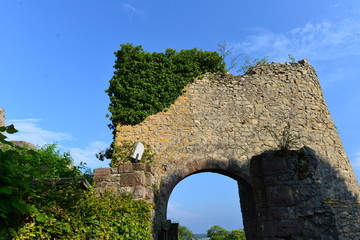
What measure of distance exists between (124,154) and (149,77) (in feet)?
7.94

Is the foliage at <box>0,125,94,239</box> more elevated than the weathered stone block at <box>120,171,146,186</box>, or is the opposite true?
the weathered stone block at <box>120,171,146,186</box>

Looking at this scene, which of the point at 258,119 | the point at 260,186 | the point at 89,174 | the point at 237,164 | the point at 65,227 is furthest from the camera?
the point at 89,174

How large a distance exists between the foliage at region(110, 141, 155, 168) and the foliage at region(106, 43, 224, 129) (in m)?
0.69

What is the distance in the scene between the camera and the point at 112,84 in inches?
299

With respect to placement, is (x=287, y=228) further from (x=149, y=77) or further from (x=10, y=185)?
(x=149, y=77)

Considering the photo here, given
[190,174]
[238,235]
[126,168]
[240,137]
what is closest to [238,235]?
[238,235]

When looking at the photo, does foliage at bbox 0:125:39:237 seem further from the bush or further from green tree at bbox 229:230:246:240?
green tree at bbox 229:230:246:240

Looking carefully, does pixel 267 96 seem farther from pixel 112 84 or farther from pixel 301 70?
pixel 112 84

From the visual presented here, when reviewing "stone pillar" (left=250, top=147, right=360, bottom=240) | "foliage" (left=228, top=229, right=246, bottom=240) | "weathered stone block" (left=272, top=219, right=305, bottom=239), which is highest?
"foliage" (left=228, top=229, right=246, bottom=240)

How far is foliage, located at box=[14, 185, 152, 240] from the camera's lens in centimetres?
288

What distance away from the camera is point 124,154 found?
678cm

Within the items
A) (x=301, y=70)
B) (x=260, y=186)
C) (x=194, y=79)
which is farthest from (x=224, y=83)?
(x=260, y=186)

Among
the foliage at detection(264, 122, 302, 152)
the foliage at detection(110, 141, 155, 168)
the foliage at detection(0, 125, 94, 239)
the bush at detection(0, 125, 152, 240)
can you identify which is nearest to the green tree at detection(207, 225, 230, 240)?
the foliage at detection(264, 122, 302, 152)

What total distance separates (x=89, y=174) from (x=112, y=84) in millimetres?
5304
